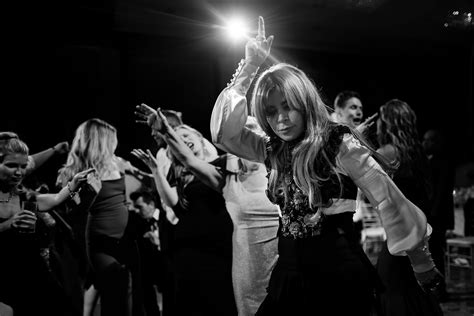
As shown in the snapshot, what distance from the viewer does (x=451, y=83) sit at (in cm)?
871

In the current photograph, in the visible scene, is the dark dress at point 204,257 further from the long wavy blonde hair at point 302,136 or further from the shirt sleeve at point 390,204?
the shirt sleeve at point 390,204

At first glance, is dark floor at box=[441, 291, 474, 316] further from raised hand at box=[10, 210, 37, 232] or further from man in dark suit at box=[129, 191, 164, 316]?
raised hand at box=[10, 210, 37, 232]

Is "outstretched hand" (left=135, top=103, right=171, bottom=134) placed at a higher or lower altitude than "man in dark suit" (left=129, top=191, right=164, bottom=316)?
higher

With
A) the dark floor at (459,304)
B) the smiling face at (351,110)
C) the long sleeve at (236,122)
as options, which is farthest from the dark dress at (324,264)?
the dark floor at (459,304)

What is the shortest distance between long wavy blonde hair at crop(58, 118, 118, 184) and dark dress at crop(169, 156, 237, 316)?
0.89m

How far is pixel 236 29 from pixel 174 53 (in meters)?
0.89

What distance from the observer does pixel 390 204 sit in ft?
5.24

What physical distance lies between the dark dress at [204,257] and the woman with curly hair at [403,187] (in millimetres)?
965

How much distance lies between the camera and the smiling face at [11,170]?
2.77m

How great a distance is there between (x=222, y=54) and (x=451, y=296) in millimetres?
3846

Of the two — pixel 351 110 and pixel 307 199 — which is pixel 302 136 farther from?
pixel 351 110

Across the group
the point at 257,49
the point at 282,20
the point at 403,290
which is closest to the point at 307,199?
the point at 257,49

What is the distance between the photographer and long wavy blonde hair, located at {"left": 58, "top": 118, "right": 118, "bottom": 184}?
3.59 metres

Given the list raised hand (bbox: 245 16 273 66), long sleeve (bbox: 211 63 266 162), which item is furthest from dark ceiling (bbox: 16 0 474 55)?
long sleeve (bbox: 211 63 266 162)
